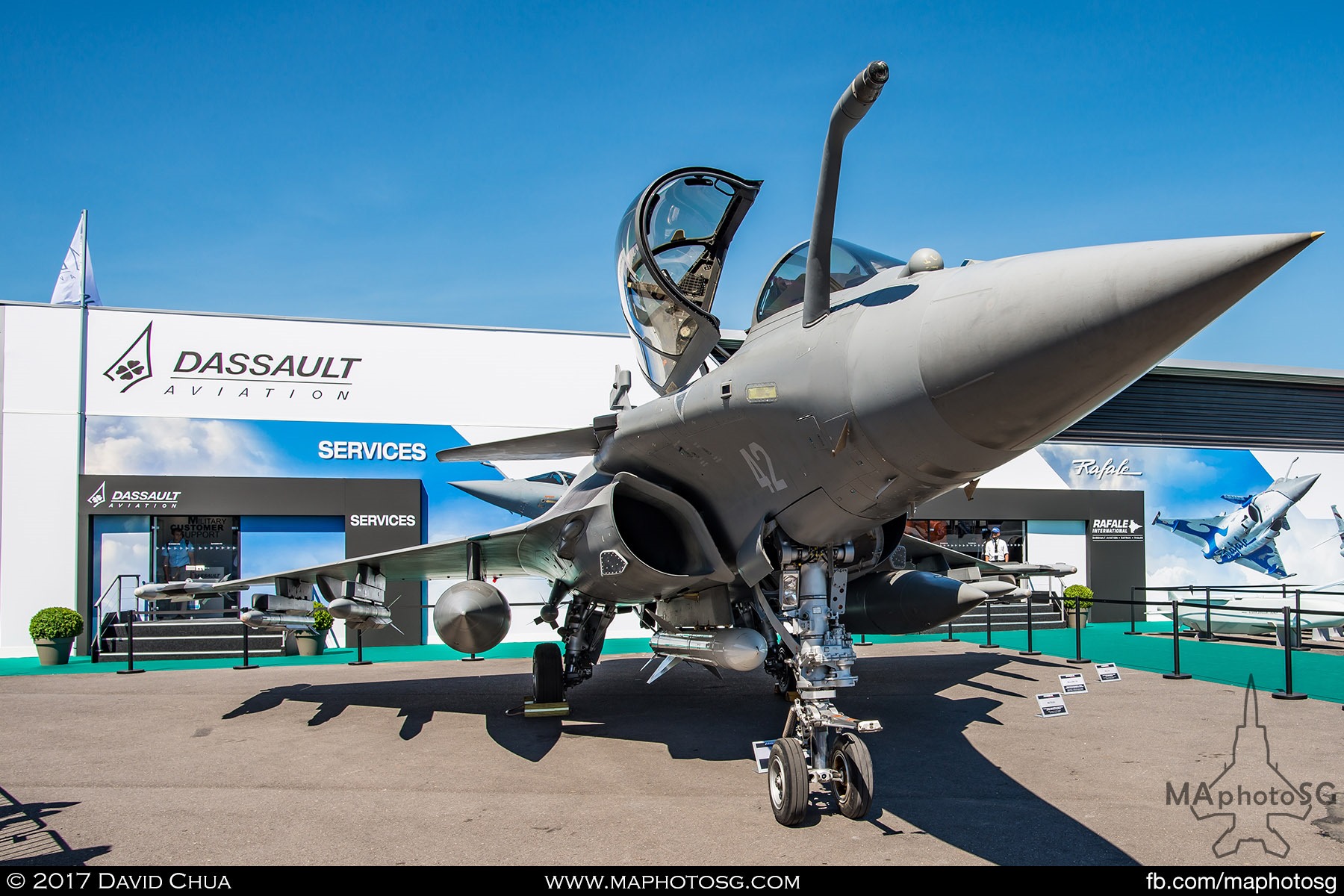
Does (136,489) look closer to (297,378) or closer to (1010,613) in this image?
(297,378)

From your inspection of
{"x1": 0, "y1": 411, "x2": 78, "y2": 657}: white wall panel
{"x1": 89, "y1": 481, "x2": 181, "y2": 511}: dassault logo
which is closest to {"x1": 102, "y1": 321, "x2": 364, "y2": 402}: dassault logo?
{"x1": 0, "y1": 411, "x2": 78, "y2": 657}: white wall panel

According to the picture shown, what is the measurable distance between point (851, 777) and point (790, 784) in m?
0.36

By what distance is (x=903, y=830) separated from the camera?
4391 millimetres

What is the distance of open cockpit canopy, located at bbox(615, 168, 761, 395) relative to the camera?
5930 millimetres

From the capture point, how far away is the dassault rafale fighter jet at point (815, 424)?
9.78ft

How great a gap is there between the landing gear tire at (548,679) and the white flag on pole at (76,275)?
15.5 meters

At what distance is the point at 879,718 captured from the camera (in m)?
8.11

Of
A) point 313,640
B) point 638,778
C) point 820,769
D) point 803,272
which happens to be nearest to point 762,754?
point 820,769

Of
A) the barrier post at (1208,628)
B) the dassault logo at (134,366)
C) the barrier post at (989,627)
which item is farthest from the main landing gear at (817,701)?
the dassault logo at (134,366)

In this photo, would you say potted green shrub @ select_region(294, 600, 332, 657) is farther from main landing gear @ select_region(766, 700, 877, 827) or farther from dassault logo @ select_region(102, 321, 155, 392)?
Answer: main landing gear @ select_region(766, 700, 877, 827)

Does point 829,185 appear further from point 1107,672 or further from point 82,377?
point 82,377

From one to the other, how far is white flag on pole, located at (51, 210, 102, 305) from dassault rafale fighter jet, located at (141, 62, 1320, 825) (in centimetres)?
1389
